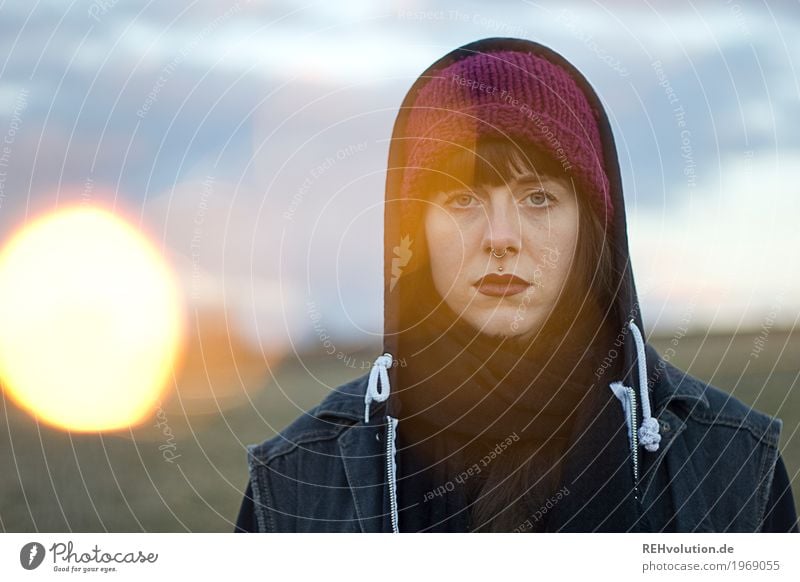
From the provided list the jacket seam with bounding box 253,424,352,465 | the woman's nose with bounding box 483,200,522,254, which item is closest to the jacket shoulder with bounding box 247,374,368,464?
the jacket seam with bounding box 253,424,352,465

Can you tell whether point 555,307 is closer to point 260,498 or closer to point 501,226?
point 501,226

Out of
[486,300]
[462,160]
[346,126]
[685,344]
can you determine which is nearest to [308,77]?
[346,126]

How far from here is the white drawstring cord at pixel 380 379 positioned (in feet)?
5.17

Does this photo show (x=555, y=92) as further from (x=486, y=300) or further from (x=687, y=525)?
(x=687, y=525)

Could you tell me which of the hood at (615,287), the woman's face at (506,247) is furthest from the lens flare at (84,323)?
the woman's face at (506,247)

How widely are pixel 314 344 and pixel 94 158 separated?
0.54m

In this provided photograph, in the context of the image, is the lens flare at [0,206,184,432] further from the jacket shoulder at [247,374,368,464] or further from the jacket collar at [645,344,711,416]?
the jacket collar at [645,344,711,416]

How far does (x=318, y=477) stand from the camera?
162 cm

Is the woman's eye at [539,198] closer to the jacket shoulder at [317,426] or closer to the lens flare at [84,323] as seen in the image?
the jacket shoulder at [317,426]

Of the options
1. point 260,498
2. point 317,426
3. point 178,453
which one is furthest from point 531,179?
point 178,453
